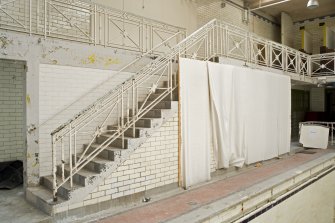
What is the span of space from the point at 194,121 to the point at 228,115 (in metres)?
1.12

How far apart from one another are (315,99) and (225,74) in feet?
38.9

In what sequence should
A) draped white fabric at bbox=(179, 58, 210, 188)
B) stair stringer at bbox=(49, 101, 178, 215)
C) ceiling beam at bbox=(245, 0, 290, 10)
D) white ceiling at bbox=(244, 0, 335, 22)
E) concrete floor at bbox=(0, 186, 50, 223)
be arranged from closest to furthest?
concrete floor at bbox=(0, 186, 50, 223) → stair stringer at bbox=(49, 101, 178, 215) → draped white fabric at bbox=(179, 58, 210, 188) → ceiling beam at bbox=(245, 0, 290, 10) → white ceiling at bbox=(244, 0, 335, 22)

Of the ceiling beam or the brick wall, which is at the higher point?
the ceiling beam

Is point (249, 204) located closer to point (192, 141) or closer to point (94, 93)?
point (192, 141)

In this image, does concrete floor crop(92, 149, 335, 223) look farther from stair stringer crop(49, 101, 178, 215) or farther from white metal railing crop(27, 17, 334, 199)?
white metal railing crop(27, 17, 334, 199)

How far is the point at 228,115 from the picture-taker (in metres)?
6.35

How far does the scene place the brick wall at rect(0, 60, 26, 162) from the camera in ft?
21.5

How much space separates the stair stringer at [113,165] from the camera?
4.09m

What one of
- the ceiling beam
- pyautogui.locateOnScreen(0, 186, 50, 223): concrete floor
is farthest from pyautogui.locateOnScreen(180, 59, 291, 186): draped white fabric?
the ceiling beam

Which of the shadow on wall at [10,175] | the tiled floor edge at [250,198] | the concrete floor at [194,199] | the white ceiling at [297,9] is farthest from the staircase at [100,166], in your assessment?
the white ceiling at [297,9]

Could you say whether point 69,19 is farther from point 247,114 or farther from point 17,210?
point 247,114

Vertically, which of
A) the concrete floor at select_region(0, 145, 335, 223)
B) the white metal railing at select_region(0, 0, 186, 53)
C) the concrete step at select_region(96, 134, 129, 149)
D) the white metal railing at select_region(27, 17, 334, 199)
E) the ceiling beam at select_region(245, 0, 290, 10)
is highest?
the ceiling beam at select_region(245, 0, 290, 10)

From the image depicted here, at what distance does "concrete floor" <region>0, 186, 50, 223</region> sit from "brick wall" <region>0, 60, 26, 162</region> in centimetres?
156

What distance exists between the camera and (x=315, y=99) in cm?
1569
